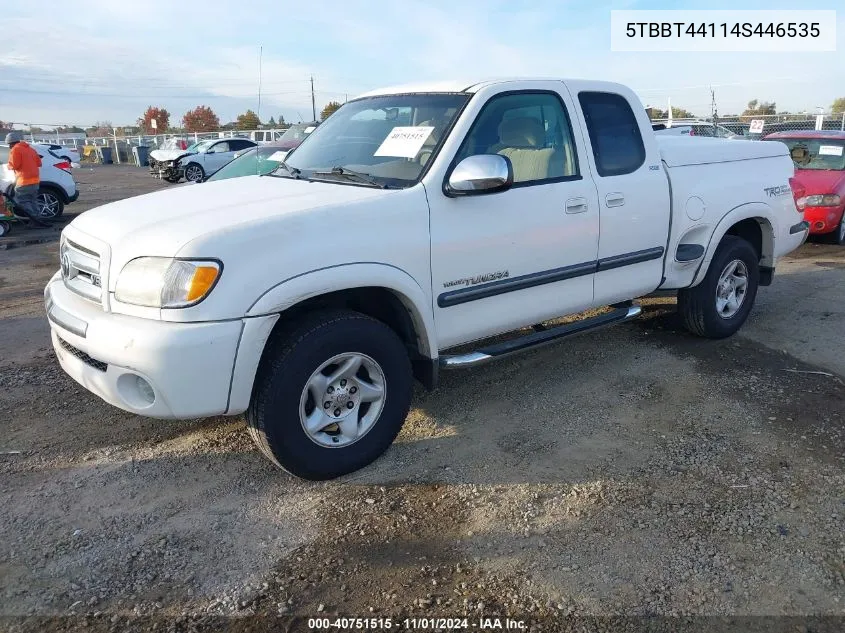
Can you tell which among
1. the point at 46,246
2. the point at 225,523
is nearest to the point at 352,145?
the point at 225,523

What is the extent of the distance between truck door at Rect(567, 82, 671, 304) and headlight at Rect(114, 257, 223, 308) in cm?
250

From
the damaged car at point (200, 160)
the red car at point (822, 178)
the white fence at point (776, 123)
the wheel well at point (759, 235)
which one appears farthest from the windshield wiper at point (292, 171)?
the white fence at point (776, 123)

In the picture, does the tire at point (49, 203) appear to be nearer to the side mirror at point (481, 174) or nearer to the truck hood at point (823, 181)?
the side mirror at point (481, 174)

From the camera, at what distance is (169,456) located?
12.2 ft

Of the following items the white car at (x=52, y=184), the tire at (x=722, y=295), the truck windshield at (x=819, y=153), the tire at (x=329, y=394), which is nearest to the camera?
the tire at (x=329, y=394)

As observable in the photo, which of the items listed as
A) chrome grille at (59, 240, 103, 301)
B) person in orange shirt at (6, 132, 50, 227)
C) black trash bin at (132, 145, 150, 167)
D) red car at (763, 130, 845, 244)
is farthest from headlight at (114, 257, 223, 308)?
black trash bin at (132, 145, 150, 167)

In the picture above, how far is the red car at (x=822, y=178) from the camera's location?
938 cm

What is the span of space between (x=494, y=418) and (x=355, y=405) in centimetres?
108

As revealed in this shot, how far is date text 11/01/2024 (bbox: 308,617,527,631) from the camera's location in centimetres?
246

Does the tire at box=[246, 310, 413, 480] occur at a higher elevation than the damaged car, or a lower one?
lower

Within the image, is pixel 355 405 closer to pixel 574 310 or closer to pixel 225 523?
pixel 225 523

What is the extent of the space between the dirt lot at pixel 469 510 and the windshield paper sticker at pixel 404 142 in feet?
5.23

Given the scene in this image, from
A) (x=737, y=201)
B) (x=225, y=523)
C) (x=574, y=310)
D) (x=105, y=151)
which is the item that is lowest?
(x=225, y=523)

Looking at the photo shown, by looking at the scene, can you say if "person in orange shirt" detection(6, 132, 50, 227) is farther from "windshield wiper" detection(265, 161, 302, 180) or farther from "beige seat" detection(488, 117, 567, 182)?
"beige seat" detection(488, 117, 567, 182)
